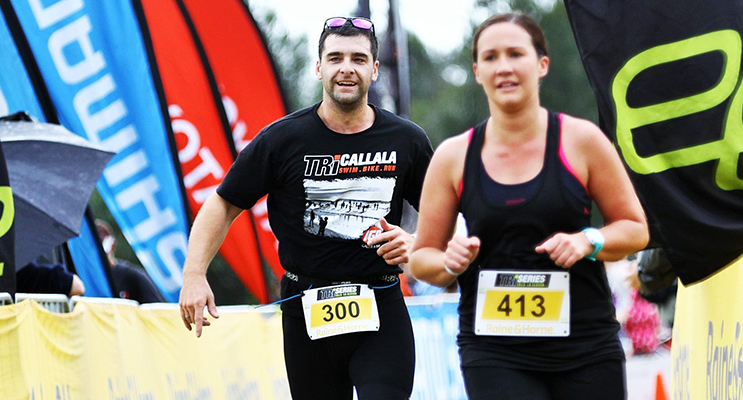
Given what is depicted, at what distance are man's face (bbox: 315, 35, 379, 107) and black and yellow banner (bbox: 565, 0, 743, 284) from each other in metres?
1.12

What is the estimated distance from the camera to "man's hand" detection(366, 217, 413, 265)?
198 inches

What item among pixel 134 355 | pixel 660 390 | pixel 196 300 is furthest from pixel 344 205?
pixel 660 390

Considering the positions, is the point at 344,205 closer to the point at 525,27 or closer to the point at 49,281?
the point at 525,27

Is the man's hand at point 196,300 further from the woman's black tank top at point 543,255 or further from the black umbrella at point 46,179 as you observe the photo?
the black umbrella at point 46,179

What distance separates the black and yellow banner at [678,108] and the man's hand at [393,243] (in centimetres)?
111

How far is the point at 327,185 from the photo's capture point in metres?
5.43

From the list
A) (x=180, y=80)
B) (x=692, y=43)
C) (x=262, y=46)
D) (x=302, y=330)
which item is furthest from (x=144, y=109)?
(x=692, y=43)

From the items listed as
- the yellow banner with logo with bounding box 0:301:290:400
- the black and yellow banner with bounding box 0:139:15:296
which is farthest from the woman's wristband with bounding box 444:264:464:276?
the yellow banner with logo with bounding box 0:301:290:400

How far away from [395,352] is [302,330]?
0.52 metres

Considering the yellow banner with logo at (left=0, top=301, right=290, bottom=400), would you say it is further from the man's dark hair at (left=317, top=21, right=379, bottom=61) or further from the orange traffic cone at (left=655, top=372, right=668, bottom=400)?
the orange traffic cone at (left=655, top=372, right=668, bottom=400)

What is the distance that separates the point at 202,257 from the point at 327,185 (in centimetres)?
76

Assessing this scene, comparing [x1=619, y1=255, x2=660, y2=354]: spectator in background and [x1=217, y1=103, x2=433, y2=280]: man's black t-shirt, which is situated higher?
[x1=619, y1=255, x2=660, y2=354]: spectator in background

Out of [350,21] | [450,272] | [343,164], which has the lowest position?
[450,272]

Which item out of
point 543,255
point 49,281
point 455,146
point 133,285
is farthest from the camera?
point 133,285
